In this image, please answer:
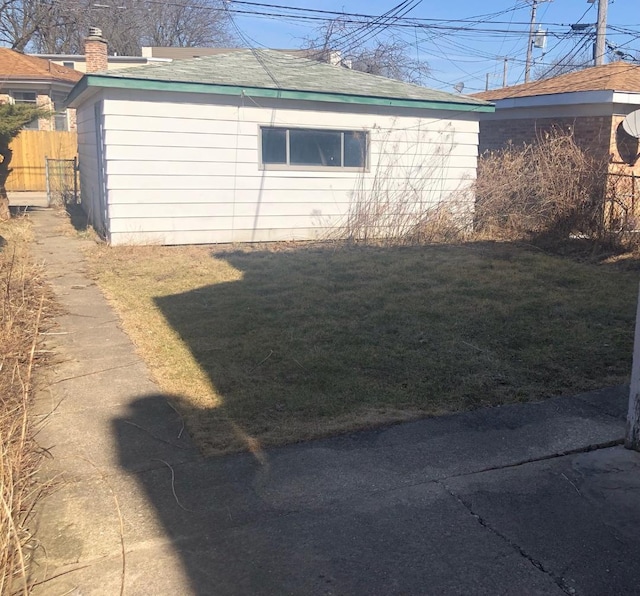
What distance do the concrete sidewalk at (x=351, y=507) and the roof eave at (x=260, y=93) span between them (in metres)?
7.53

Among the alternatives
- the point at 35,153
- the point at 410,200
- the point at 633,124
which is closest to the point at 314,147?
the point at 410,200

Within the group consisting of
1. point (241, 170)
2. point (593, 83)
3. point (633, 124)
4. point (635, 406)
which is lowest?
point (635, 406)

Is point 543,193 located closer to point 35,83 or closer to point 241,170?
point 241,170

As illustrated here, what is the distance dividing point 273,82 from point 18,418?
974 centimetres

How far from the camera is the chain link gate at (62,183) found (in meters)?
20.0

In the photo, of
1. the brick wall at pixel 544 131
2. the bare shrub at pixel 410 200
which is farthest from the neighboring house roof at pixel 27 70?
the brick wall at pixel 544 131

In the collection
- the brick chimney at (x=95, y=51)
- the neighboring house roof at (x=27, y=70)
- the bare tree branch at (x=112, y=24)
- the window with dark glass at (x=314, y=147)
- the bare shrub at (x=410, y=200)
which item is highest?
the bare tree branch at (x=112, y=24)

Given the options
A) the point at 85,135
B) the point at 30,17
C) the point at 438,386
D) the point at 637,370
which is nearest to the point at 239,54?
the point at 85,135

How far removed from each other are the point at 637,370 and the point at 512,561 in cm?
175

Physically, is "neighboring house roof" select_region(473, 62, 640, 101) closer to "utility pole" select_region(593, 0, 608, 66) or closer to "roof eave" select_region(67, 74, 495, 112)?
"roof eave" select_region(67, 74, 495, 112)

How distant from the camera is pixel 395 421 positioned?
472cm

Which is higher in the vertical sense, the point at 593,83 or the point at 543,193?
the point at 593,83

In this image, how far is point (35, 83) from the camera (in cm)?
2617

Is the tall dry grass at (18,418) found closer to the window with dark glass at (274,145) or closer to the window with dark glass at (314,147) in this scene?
the window with dark glass at (274,145)
